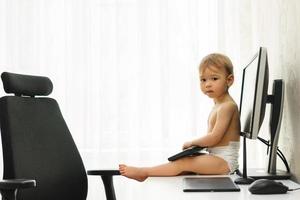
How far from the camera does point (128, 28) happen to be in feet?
9.25

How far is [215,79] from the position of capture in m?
1.84

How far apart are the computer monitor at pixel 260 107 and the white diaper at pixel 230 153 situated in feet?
0.22

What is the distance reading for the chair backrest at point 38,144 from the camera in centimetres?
166

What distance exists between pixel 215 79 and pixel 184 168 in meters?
0.37

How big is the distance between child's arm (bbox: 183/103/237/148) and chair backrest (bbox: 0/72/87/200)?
54 centimetres

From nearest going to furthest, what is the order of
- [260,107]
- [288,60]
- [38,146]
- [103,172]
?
[260,107], [288,60], [38,146], [103,172]

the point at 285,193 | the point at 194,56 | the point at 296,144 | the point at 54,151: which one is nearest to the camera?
the point at 285,193

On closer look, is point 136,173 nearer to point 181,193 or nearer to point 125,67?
point 181,193

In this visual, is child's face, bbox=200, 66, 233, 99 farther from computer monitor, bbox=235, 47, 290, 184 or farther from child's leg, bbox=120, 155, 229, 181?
child's leg, bbox=120, 155, 229, 181

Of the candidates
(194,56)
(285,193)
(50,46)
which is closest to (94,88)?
(50,46)

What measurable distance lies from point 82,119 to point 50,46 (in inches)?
19.2

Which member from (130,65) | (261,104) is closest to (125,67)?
(130,65)

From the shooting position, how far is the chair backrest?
5.45 feet

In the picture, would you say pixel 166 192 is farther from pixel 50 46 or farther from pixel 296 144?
pixel 50 46
